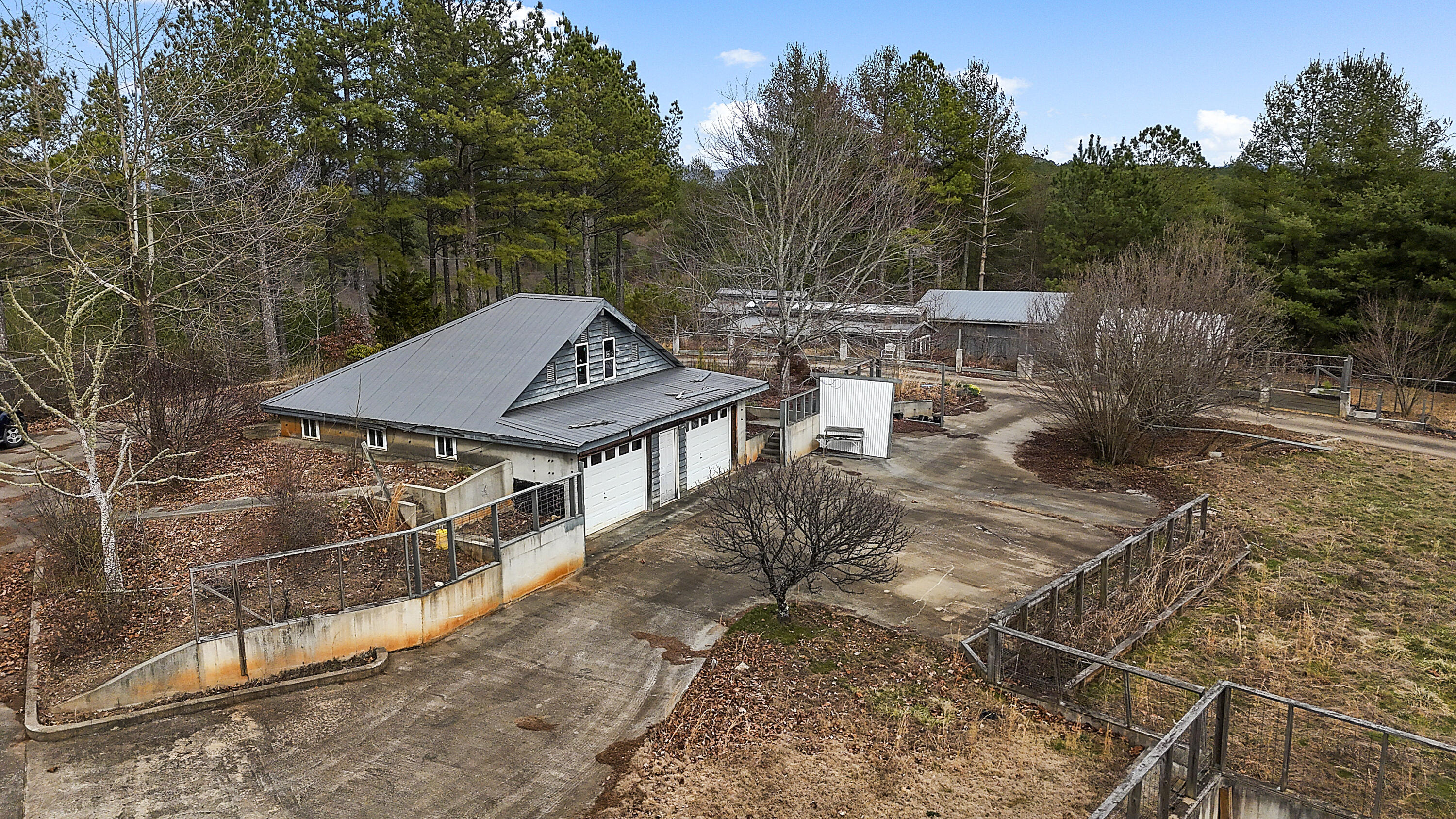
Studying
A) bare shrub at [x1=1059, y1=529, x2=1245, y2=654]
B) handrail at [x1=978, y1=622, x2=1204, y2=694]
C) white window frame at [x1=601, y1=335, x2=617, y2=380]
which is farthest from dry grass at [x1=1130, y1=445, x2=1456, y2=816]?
white window frame at [x1=601, y1=335, x2=617, y2=380]

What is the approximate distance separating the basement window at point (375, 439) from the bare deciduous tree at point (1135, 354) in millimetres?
15958

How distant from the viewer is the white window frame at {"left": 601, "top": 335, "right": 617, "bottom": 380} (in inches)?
776

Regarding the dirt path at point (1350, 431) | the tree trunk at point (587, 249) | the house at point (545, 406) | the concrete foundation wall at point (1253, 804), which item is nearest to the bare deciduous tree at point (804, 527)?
the house at point (545, 406)

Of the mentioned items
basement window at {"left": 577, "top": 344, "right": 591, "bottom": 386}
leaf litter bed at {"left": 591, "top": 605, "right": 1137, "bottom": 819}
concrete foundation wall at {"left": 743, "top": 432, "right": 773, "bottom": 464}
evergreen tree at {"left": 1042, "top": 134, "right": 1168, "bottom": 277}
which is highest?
evergreen tree at {"left": 1042, "top": 134, "right": 1168, "bottom": 277}

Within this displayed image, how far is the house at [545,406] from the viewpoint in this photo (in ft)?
53.5

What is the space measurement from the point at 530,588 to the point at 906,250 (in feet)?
65.9

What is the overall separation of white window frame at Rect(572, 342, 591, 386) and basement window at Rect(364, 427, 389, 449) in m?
4.11

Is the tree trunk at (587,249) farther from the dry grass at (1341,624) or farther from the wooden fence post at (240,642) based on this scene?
the wooden fence post at (240,642)

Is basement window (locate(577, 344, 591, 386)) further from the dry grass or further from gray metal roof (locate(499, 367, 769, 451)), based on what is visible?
the dry grass

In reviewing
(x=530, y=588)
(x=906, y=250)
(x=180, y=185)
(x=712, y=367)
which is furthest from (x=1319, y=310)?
(x=180, y=185)

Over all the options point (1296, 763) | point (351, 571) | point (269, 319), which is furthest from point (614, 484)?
point (269, 319)

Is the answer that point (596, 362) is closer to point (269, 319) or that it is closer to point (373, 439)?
point (373, 439)

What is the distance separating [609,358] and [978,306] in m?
23.6

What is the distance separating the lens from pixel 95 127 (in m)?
19.6
